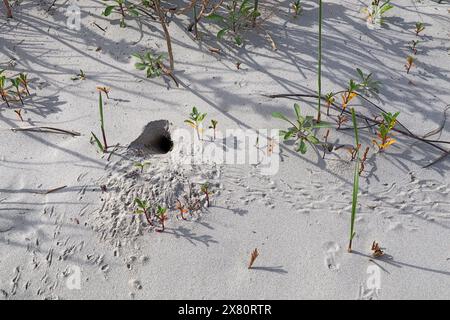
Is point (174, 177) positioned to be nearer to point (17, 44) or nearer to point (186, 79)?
point (186, 79)

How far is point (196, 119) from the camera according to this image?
2422 mm

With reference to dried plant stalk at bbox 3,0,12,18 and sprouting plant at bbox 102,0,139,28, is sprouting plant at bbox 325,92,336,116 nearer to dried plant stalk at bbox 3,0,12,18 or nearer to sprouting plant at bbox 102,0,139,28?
sprouting plant at bbox 102,0,139,28

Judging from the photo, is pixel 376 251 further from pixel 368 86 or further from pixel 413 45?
pixel 413 45

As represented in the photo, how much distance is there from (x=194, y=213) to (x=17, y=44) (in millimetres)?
2126

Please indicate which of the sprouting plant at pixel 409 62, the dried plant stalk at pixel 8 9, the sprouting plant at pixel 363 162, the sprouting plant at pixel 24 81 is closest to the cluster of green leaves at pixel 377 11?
the sprouting plant at pixel 409 62

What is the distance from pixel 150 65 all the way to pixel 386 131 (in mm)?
1647

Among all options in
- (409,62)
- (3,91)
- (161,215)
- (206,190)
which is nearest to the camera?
(161,215)

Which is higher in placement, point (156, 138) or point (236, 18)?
point (236, 18)

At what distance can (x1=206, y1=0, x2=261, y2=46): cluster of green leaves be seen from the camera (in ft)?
10.1

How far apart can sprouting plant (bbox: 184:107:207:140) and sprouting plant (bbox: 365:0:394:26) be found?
1.74 metres

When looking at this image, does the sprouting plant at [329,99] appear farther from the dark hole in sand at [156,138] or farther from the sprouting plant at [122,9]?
the sprouting plant at [122,9]

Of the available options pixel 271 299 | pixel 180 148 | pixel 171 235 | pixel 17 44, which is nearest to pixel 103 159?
pixel 180 148

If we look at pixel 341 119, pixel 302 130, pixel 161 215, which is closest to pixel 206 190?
pixel 161 215

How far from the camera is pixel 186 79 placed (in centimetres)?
288
